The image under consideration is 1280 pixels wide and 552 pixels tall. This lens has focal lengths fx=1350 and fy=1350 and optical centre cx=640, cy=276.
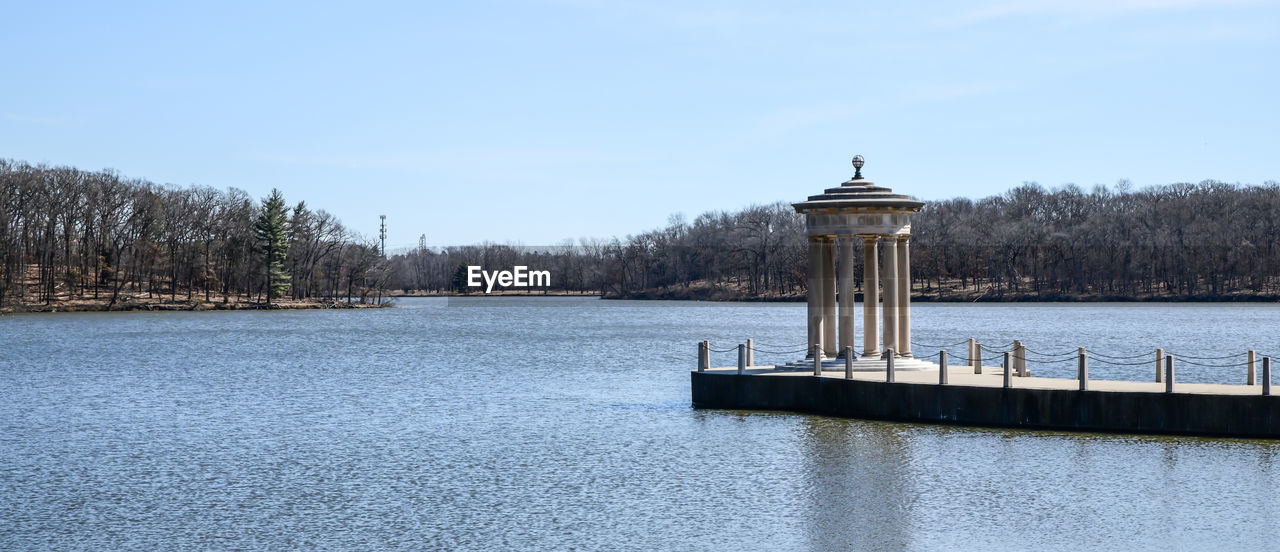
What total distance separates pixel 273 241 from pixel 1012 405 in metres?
117

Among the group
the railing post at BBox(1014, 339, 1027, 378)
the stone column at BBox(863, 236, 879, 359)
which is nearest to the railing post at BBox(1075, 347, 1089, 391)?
the railing post at BBox(1014, 339, 1027, 378)

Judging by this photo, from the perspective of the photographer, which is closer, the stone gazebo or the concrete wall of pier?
the concrete wall of pier

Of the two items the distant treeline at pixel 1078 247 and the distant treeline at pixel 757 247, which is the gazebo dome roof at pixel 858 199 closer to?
the distant treeline at pixel 757 247

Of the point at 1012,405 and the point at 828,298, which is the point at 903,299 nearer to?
the point at 828,298

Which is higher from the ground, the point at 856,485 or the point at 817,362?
the point at 817,362

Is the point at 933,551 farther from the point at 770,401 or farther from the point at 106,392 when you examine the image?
the point at 106,392

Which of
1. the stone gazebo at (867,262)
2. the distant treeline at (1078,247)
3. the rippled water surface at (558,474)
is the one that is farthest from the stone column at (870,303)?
the distant treeline at (1078,247)

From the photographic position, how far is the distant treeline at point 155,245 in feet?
392

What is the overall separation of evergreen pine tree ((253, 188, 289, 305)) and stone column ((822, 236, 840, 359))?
10847 centimetres

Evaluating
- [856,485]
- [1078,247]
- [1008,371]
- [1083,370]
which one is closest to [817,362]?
[1008,371]

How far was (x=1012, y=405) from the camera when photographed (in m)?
29.9

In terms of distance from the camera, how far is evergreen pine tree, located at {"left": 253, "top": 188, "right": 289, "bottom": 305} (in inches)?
5433

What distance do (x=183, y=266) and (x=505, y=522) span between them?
126167mm

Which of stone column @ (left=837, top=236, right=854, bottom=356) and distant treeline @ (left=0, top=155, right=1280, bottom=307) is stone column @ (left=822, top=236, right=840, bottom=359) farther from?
distant treeline @ (left=0, top=155, right=1280, bottom=307)
